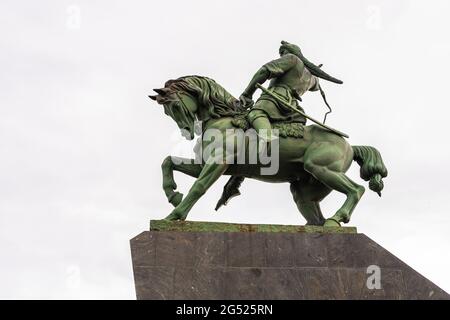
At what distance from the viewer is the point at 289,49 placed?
37.6 ft

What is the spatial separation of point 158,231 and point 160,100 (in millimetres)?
2361

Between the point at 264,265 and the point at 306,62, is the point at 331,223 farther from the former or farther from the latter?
the point at 306,62

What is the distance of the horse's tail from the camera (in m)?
10.5

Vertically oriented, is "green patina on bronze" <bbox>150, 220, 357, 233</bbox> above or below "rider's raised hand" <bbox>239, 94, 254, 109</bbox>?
below

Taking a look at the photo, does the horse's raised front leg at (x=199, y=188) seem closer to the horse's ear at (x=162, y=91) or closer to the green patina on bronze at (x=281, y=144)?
the green patina on bronze at (x=281, y=144)

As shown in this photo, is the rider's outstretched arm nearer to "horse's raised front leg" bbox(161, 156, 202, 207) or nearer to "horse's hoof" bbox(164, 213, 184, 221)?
"horse's raised front leg" bbox(161, 156, 202, 207)

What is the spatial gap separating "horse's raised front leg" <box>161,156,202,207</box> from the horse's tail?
101 inches

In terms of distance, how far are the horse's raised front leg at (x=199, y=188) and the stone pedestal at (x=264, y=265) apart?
26cm

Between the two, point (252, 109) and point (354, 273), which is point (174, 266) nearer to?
point (354, 273)

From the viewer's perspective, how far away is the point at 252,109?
1055 cm

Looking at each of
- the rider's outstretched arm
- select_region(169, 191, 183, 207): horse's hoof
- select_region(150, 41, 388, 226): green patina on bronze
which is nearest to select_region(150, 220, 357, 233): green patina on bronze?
select_region(150, 41, 388, 226): green patina on bronze

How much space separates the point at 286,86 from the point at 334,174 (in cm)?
179

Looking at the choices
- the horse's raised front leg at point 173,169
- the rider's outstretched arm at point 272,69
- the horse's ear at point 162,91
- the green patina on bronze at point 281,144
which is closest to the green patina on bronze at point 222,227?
the green patina on bronze at point 281,144
